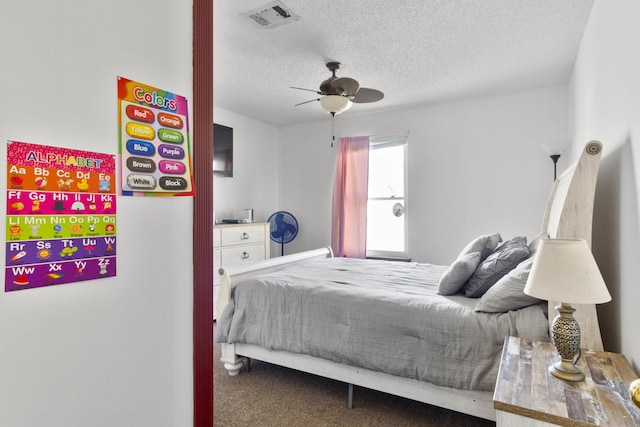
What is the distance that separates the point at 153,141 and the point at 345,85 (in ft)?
6.75

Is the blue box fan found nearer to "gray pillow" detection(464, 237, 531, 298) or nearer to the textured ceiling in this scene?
the textured ceiling

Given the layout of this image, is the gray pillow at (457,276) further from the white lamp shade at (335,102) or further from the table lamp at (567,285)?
the white lamp shade at (335,102)

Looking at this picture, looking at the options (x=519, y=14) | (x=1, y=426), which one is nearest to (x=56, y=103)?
(x=1, y=426)

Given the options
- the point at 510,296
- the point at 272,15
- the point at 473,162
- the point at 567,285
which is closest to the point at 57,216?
the point at 567,285

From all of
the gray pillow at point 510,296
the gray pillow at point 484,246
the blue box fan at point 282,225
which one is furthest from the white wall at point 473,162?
the gray pillow at point 510,296

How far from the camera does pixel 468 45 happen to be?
2822 mm

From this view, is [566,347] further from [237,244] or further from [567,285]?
[237,244]

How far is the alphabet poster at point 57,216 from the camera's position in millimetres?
839

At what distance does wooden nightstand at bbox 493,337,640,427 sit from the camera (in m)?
1.02

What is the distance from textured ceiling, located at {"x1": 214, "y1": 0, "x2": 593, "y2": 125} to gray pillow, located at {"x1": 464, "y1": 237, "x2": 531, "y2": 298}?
156cm

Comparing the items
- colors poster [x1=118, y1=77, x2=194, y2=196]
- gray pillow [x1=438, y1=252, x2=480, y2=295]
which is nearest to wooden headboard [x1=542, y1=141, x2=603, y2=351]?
gray pillow [x1=438, y1=252, x2=480, y2=295]

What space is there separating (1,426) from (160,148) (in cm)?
78

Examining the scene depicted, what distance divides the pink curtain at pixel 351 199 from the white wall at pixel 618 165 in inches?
112

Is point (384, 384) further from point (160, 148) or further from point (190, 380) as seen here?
point (160, 148)
